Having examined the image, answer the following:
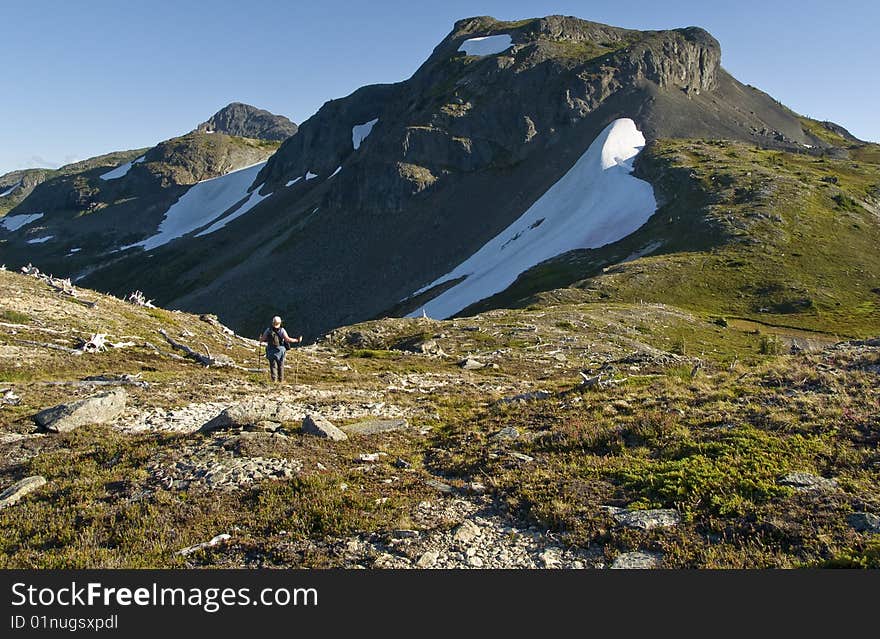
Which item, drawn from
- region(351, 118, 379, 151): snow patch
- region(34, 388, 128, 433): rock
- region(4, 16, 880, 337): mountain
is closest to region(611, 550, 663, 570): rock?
region(34, 388, 128, 433): rock

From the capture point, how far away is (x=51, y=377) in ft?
68.4

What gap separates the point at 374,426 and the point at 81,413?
8.16 meters

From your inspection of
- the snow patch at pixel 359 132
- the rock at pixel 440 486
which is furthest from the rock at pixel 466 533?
the snow patch at pixel 359 132

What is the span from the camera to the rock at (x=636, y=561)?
7345mm

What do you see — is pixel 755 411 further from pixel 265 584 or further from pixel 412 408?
pixel 265 584

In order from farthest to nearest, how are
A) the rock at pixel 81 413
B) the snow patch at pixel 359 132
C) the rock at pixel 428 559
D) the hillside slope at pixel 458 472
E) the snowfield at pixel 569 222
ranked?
the snow patch at pixel 359 132 < the snowfield at pixel 569 222 < the rock at pixel 81 413 < the hillside slope at pixel 458 472 < the rock at pixel 428 559

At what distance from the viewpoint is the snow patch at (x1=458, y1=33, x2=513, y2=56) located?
6304 inches

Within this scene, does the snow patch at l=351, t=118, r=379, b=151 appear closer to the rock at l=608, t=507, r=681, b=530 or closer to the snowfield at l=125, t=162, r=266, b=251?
→ the snowfield at l=125, t=162, r=266, b=251

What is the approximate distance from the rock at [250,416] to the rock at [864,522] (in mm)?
12401

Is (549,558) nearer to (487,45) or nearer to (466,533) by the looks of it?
(466,533)

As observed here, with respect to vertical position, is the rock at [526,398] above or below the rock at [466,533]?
below

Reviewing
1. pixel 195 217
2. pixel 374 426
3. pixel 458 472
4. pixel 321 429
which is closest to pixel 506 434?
pixel 458 472

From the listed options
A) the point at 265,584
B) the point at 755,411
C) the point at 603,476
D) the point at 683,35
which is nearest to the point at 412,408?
the point at 603,476

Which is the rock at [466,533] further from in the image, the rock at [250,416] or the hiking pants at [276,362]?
the hiking pants at [276,362]
